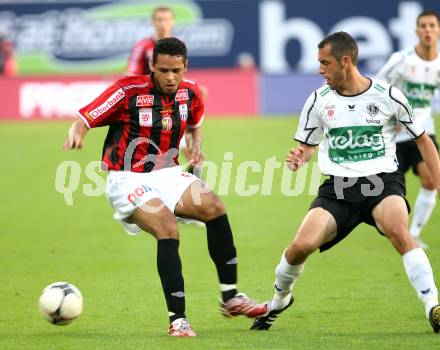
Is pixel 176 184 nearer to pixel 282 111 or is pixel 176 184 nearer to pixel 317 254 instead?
pixel 317 254

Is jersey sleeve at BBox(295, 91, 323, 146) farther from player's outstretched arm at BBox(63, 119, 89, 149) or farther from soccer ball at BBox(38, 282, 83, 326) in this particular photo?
soccer ball at BBox(38, 282, 83, 326)

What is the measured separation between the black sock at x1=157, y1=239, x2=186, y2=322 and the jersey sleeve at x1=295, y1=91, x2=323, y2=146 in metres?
1.23

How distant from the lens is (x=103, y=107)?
7.39 metres

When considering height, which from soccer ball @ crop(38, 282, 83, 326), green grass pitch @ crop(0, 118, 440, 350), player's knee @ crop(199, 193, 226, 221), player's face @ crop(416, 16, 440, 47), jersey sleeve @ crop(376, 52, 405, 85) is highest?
player's face @ crop(416, 16, 440, 47)

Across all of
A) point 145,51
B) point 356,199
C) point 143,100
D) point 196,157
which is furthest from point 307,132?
point 145,51

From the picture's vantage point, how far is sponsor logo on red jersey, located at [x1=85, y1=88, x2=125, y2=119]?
7375 mm

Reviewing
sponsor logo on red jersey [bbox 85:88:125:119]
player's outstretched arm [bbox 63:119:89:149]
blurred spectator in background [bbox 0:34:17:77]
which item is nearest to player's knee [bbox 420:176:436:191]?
sponsor logo on red jersey [bbox 85:88:125:119]

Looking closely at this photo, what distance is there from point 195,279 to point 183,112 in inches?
96.2

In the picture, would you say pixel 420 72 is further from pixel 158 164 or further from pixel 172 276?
pixel 172 276

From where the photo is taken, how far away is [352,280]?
9.34m

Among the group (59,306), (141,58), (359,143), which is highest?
(141,58)

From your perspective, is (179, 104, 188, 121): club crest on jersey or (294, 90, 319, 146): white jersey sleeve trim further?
(179, 104, 188, 121): club crest on jersey

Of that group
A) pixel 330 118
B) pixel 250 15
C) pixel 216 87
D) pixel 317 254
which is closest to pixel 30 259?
pixel 317 254

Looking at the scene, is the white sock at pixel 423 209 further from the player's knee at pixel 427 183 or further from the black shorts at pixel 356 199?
the black shorts at pixel 356 199
